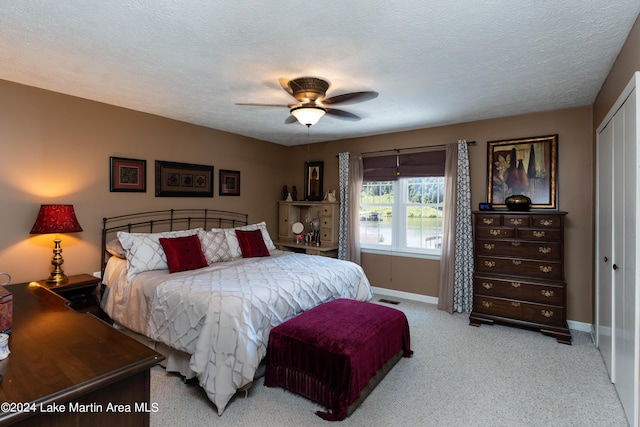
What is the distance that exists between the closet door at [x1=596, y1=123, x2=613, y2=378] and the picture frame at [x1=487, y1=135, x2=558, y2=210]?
611mm

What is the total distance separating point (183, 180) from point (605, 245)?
4716mm

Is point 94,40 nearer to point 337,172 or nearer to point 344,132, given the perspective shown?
point 344,132

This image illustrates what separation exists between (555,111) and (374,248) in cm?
300

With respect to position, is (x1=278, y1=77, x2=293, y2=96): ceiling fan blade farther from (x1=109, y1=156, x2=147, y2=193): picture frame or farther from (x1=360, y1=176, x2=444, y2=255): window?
(x1=360, y1=176, x2=444, y2=255): window

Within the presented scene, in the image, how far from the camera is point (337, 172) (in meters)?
5.71

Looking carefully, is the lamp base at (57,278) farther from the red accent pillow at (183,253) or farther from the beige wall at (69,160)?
the red accent pillow at (183,253)

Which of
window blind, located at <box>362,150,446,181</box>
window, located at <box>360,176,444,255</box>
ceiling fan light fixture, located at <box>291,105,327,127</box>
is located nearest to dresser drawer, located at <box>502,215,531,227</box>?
window, located at <box>360,176,444,255</box>

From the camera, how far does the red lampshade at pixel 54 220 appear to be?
3014mm

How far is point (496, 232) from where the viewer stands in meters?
3.88

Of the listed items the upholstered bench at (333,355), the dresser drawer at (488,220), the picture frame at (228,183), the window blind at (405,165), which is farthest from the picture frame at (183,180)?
the dresser drawer at (488,220)

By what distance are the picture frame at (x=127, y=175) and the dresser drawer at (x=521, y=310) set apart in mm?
4317

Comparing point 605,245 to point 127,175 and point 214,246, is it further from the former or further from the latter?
point 127,175

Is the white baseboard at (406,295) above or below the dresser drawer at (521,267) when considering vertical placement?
below

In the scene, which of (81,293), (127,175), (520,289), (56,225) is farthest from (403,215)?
(56,225)
